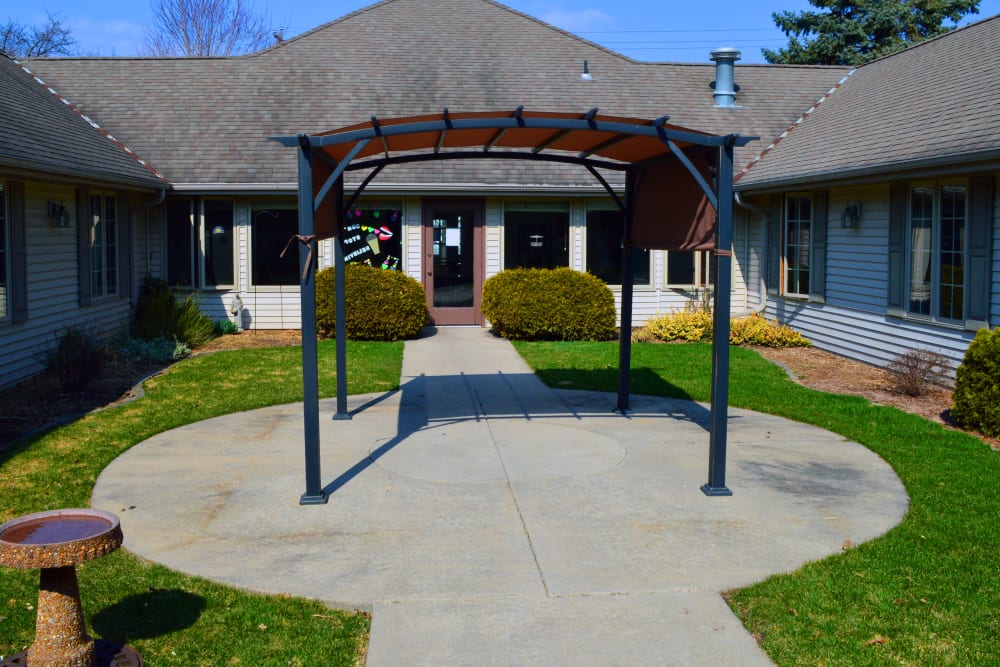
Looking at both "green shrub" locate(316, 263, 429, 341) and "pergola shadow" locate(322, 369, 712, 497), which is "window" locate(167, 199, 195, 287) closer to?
"green shrub" locate(316, 263, 429, 341)

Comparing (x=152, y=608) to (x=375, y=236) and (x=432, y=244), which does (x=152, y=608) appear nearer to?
(x=375, y=236)

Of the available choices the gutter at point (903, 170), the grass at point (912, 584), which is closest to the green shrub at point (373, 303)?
the gutter at point (903, 170)

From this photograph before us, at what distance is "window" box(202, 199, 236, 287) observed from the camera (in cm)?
1762

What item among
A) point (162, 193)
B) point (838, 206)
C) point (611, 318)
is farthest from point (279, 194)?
point (838, 206)

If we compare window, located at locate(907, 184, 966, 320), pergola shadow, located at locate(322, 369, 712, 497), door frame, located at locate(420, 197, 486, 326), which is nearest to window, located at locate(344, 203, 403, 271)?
door frame, located at locate(420, 197, 486, 326)

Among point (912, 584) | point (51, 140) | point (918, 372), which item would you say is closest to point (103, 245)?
point (51, 140)

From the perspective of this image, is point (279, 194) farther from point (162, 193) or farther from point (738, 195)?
point (738, 195)

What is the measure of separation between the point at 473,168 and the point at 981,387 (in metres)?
10.5

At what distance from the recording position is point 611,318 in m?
16.6

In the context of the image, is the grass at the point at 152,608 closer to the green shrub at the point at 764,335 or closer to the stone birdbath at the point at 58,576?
A: the stone birdbath at the point at 58,576

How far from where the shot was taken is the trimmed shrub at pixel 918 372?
11.5 meters

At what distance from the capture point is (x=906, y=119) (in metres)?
13.9

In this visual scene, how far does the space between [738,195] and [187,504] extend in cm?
1259

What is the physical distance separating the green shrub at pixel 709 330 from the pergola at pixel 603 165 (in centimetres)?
659
